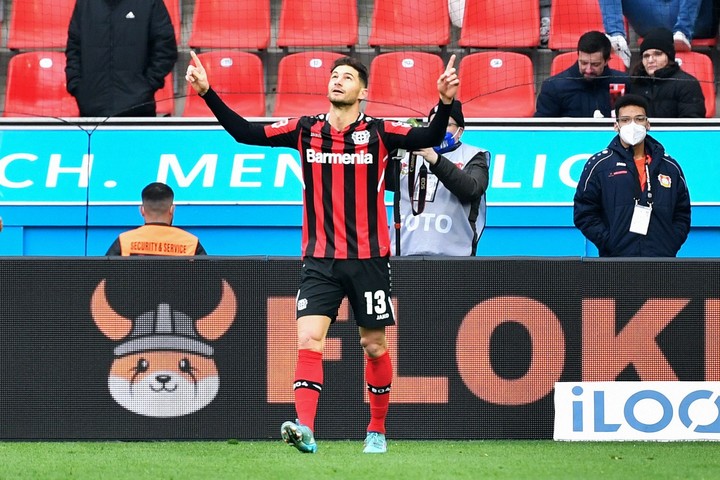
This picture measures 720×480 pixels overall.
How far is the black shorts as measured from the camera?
612 cm

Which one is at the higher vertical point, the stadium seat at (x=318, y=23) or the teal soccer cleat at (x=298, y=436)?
the stadium seat at (x=318, y=23)

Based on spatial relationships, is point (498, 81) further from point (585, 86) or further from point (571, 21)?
point (585, 86)

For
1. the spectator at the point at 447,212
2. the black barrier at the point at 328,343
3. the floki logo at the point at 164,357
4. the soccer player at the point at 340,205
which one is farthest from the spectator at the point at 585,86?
the soccer player at the point at 340,205

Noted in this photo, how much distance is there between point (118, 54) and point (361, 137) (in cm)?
473

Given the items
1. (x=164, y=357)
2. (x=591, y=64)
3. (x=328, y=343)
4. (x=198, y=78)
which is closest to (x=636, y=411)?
(x=328, y=343)

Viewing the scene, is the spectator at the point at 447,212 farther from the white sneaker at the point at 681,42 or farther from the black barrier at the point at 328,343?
the white sneaker at the point at 681,42

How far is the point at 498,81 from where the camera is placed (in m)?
11.1

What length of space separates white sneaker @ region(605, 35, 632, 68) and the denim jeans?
2.9 inches

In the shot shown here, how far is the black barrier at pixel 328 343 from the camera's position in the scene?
7.14m

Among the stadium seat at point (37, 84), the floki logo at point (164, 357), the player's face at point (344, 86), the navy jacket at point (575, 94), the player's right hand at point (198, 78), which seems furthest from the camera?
the stadium seat at point (37, 84)

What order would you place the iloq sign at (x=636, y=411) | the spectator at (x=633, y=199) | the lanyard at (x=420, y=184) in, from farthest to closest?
the spectator at (x=633, y=199)
the lanyard at (x=420, y=184)
the iloq sign at (x=636, y=411)

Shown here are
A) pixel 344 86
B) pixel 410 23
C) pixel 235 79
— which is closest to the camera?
pixel 344 86

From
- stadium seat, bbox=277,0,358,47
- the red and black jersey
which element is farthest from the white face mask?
stadium seat, bbox=277,0,358,47

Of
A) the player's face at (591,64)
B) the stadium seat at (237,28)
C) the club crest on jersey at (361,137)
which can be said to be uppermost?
the stadium seat at (237,28)
